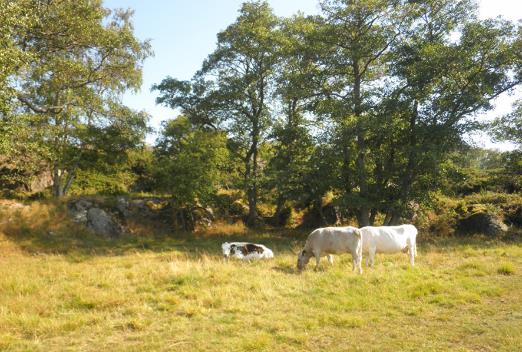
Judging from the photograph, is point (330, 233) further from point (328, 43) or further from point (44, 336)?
point (328, 43)

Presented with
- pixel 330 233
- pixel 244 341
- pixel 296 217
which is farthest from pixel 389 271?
pixel 296 217

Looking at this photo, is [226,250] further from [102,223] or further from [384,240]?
[102,223]

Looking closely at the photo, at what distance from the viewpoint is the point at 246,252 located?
53.8 ft

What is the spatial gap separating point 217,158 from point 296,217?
809 cm

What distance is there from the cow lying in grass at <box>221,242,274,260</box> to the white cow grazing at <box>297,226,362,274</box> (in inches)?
123

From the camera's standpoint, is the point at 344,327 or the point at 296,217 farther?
the point at 296,217

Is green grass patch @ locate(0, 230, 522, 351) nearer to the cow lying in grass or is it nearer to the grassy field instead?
the grassy field

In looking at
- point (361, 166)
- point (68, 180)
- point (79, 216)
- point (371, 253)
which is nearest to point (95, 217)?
point (79, 216)

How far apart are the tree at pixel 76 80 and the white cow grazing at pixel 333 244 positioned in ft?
37.1

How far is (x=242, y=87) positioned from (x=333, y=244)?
1547 centimetres

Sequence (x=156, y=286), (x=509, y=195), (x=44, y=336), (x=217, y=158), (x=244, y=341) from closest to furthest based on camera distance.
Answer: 1. (x=244, y=341)
2. (x=44, y=336)
3. (x=156, y=286)
4. (x=217, y=158)
5. (x=509, y=195)

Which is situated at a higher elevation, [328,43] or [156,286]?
[328,43]

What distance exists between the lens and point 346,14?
70.5ft

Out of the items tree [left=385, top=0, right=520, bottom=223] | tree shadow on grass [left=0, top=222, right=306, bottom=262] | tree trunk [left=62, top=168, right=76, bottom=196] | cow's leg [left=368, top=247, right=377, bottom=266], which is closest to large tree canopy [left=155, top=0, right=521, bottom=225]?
tree [left=385, top=0, right=520, bottom=223]
